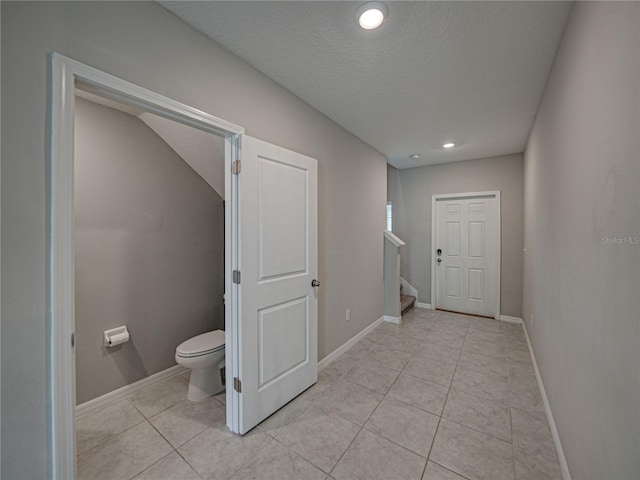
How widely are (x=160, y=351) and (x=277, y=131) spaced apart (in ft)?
7.23

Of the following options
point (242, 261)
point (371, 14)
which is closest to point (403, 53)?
point (371, 14)

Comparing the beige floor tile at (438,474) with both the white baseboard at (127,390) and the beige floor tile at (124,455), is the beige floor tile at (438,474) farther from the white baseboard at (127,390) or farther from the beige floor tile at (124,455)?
the white baseboard at (127,390)

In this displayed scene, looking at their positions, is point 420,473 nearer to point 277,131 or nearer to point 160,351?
point 160,351

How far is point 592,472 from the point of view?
3.45ft

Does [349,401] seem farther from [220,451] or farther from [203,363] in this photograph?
[203,363]

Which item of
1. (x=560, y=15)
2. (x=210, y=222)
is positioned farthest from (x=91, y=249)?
(x=560, y=15)

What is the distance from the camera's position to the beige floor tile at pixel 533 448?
1.46 metres

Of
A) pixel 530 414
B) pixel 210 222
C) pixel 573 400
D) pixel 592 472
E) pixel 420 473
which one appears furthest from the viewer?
pixel 210 222

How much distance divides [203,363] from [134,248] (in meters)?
1.14

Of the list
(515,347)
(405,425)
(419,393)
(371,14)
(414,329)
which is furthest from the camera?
(414,329)

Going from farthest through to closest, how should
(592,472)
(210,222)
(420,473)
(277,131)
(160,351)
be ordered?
1. (210,222)
2. (160,351)
3. (277,131)
4. (420,473)
5. (592,472)

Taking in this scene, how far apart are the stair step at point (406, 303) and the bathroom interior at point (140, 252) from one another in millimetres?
2863

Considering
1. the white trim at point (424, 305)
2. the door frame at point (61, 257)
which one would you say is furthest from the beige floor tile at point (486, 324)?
the door frame at point (61, 257)

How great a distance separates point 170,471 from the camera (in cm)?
146
